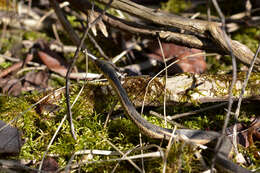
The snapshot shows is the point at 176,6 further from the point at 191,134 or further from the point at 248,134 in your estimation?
the point at 191,134

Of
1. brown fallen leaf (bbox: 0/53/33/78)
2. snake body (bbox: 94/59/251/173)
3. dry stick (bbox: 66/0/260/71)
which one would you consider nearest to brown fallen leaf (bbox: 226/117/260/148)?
snake body (bbox: 94/59/251/173)

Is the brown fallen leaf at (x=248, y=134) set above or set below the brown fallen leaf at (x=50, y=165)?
above

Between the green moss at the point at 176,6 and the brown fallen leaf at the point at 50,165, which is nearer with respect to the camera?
the brown fallen leaf at the point at 50,165

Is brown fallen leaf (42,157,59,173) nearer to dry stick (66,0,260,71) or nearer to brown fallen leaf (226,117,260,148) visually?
brown fallen leaf (226,117,260,148)

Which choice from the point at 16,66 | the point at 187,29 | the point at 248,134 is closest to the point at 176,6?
the point at 187,29

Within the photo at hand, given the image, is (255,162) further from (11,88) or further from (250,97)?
(11,88)

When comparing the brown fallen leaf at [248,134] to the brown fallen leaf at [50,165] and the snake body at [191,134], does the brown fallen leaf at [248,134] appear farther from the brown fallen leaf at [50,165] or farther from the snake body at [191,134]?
the brown fallen leaf at [50,165]

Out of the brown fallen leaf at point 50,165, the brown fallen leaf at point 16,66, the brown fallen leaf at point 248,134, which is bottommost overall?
the brown fallen leaf at point 50,165

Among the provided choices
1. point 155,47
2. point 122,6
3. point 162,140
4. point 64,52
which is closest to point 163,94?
point 162,140

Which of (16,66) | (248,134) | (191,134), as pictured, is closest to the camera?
(191,134)

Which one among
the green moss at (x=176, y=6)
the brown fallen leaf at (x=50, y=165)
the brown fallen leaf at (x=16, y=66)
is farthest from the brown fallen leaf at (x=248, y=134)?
the green moss at (x=176, y=6)

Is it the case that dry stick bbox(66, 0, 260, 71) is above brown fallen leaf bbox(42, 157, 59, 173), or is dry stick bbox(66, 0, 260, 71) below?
above
